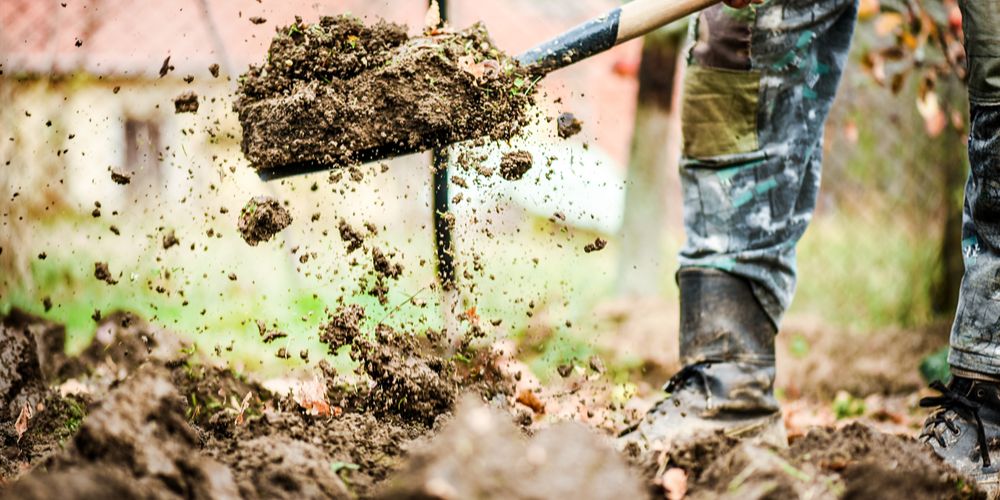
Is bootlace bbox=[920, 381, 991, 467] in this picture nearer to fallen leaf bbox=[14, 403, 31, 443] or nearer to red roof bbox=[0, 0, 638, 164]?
red roof bbox=[0, 0, 638, 164]

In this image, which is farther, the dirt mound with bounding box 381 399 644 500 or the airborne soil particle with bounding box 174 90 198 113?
the airborne soil particle with bounding box 174 90 198 113

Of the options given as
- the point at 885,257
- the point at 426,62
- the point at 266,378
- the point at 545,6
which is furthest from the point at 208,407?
the point at 545,6

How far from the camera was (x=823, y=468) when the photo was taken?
1417mm

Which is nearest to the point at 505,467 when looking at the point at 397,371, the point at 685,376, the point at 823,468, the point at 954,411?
the point at 823,468

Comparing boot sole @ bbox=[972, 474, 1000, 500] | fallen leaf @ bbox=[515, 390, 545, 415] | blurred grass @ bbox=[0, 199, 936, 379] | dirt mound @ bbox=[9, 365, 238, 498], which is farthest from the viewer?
blurred grass @ bbox=[0, 199, 936, 379]

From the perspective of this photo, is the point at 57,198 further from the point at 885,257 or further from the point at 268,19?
the point at 885,257

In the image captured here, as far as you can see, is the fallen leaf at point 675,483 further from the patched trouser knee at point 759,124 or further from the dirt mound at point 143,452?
the patched trouser knee at point 759,124

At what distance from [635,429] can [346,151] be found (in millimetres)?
964

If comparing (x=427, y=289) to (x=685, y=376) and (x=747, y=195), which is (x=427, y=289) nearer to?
(x=685, y=376)

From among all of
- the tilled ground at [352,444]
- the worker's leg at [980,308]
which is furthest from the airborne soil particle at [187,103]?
the worker's leg at [980,308]

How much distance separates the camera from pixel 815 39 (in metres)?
2.25

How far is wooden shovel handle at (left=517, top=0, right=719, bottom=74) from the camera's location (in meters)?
2.04

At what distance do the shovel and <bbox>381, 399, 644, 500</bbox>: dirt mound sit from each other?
43.0 inches

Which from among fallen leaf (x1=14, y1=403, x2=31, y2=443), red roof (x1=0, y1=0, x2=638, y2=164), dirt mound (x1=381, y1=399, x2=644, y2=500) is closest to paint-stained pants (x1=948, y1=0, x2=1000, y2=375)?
red roof (x1=0, y1=0, x2=638, y2=164)
